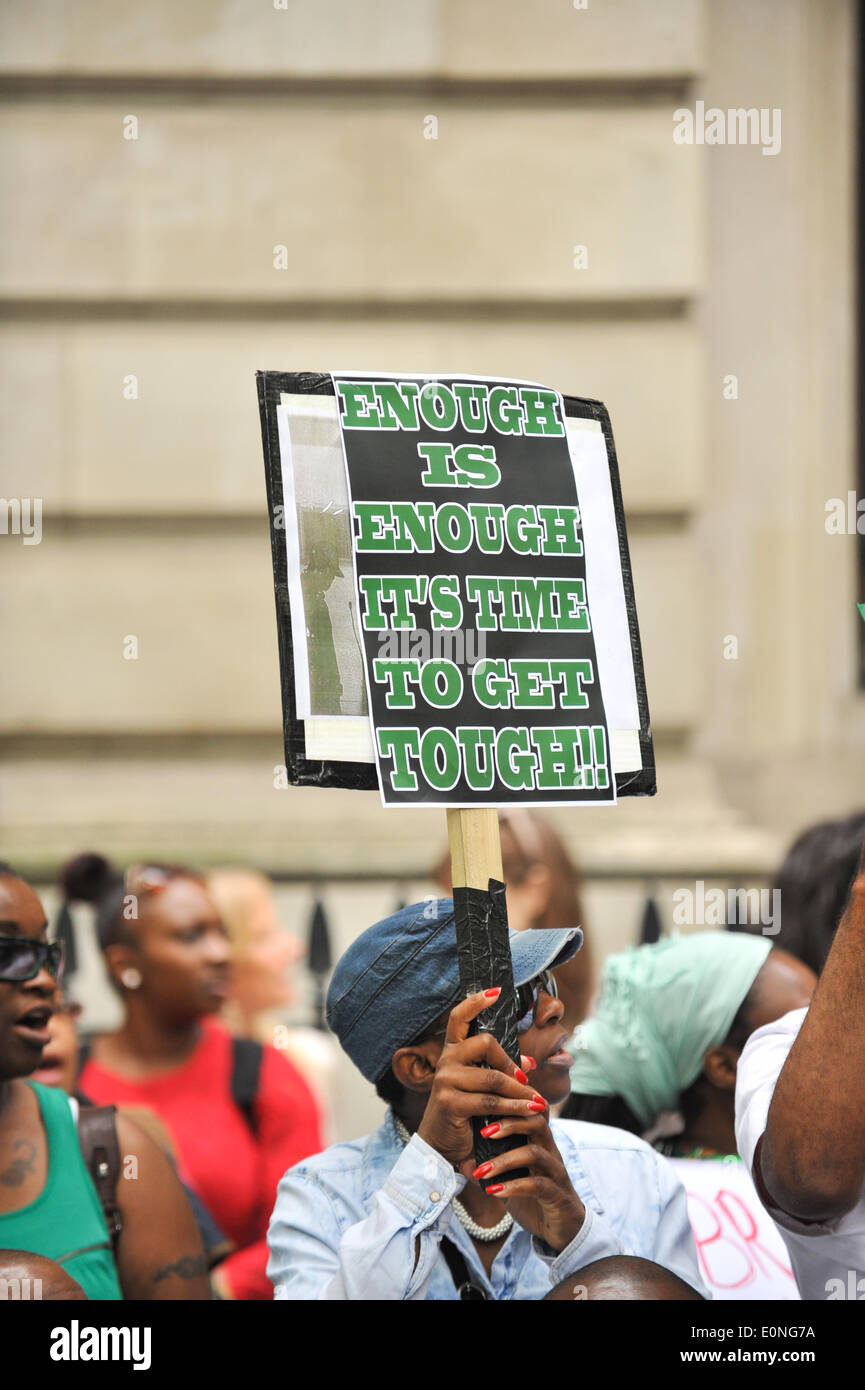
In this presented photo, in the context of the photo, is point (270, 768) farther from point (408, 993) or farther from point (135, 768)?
point (408, 993)

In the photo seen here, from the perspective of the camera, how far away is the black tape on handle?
7.13 ft

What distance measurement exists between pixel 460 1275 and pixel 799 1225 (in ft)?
1.73

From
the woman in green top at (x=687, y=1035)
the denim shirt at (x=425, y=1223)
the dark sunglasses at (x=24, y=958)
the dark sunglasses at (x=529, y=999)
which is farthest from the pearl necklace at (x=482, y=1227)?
the dark sunglasses at (x=24, y=958)

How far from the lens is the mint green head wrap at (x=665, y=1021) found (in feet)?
9.97

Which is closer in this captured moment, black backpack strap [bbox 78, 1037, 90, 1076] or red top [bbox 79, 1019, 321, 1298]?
red top [bbox 79, 1019, 321, 1298]

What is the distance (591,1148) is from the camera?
255 centimetres

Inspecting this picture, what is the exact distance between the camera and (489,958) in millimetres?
2197

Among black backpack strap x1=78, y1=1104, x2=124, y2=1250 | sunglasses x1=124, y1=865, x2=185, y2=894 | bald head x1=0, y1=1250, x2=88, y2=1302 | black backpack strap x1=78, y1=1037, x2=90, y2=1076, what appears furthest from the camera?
sunglasses x1=124, y1=865, x2=185, y2=894

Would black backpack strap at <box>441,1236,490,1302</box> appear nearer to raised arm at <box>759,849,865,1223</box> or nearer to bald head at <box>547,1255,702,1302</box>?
bald head at <box>547,1255,702,1302</box>

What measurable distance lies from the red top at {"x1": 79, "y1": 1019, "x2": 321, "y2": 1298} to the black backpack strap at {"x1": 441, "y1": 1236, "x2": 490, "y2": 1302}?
5.25 feet

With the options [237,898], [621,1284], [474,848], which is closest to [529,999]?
[474,848]

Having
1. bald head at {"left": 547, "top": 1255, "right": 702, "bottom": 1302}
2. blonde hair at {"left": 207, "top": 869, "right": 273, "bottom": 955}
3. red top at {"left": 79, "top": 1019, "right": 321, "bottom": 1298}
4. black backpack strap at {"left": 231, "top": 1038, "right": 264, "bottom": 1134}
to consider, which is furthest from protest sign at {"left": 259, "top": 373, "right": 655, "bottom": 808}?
blonde hair at {"left": 207, "top": 869, "right": 273, "bottom": 955}

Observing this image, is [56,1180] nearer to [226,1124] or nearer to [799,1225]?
[799,1225]

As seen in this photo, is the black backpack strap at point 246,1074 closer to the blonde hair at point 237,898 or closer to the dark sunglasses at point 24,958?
the blonde hair at point 237,898
